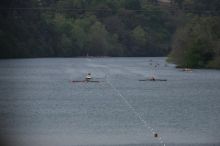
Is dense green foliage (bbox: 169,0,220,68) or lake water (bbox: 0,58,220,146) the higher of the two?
dense green foliage (bbox: 169,0,220,68)

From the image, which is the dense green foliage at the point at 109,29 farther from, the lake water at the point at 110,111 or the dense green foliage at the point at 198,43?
the lake water at the point at 110,111

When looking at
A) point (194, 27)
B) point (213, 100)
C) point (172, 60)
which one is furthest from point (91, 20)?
point (213, 100)

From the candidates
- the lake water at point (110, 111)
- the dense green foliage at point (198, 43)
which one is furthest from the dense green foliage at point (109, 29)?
the lake water at point (110, 111)

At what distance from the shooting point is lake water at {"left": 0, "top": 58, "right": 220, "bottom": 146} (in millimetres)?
14798

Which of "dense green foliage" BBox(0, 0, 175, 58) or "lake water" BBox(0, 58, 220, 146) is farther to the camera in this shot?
"dense green foliage" BBox(0, 0, 175, 58)

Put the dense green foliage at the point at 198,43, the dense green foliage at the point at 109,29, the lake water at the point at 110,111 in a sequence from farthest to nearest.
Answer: the dense green foliage at the point at 109,29
the dense green foliage at the point at 198,43
the lake water at the point at 110,111

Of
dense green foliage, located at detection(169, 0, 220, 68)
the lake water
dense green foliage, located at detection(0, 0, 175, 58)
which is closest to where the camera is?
the lake water

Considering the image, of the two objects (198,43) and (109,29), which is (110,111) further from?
(109,29)

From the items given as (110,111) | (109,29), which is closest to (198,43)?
(110,111)

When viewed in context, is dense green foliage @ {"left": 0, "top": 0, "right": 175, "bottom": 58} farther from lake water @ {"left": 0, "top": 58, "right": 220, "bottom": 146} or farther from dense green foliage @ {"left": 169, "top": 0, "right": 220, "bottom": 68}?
lake water @ {"left": 0, "top": 58, "right": 220, "bottom": 146}

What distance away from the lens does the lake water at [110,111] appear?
14.8 metres

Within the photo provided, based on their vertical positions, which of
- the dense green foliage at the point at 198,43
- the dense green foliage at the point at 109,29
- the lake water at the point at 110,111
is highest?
the dense green foliage at the point at 109,29

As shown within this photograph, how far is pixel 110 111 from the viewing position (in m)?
25.2

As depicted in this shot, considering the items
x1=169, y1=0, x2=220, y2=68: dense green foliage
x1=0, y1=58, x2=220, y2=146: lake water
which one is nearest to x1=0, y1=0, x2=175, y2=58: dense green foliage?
x1=169, y1=0, x2=220, y2=68: dense green foliage
